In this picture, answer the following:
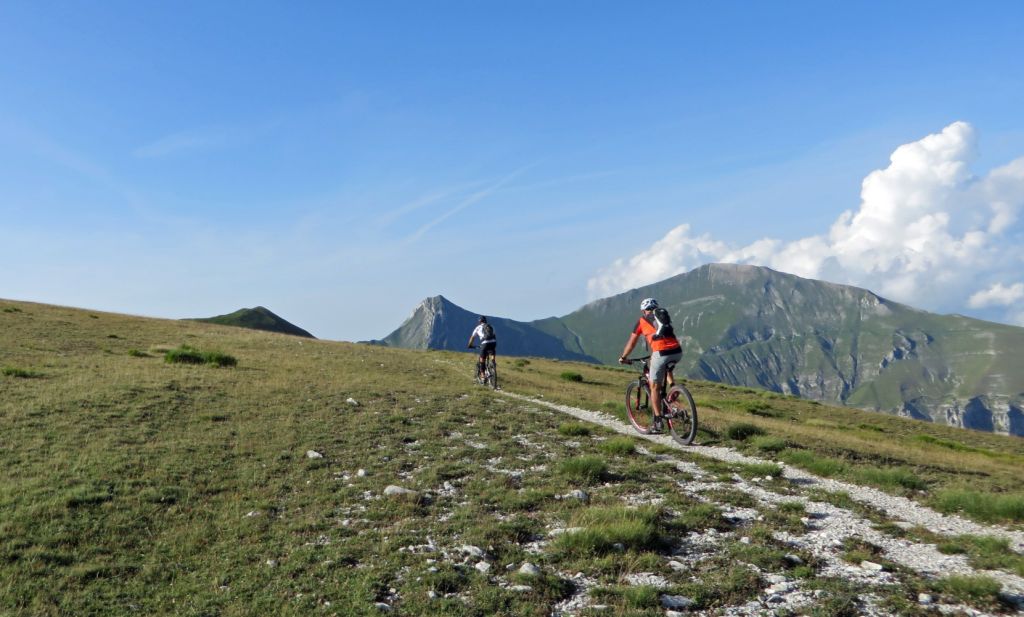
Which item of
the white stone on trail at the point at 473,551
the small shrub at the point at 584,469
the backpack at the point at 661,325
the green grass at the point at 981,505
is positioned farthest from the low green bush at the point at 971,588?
the backpack at the point at 661,325

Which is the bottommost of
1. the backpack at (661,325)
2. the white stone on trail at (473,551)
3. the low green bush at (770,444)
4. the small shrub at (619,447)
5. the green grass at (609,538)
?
the white stone on trail at (473,551)

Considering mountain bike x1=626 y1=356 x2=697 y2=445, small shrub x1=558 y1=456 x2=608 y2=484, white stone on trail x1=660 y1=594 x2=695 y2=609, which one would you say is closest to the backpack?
mountain bike x1=626 y1=356 x2=697 y2=445

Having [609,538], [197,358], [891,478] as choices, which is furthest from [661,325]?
[197,358]

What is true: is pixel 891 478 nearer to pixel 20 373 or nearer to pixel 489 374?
pixel 489 374

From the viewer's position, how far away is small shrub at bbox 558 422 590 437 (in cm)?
1747

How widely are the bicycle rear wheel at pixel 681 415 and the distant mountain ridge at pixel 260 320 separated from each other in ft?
362

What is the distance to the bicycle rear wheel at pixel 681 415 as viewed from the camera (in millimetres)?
16094

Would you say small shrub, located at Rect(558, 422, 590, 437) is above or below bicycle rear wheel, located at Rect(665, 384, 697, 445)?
below

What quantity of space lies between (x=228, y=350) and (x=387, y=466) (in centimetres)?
3004

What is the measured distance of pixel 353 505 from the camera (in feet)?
36.8

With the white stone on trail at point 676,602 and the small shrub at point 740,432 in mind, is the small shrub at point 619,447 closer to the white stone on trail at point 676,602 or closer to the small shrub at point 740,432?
the small shrub at point 740,432

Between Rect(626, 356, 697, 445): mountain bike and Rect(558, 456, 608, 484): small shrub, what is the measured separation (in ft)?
14.2

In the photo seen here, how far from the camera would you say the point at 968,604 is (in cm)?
678

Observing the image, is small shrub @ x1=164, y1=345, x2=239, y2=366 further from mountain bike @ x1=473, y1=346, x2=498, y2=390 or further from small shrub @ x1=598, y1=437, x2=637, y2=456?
small shrub @ x1=598, y1=437, x2=637, y2=456
